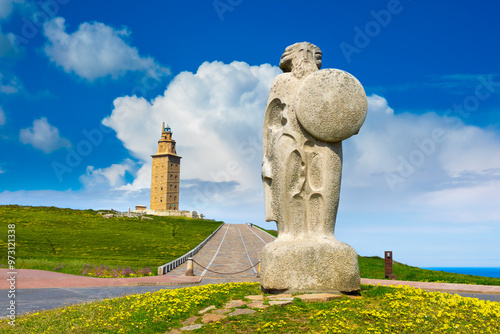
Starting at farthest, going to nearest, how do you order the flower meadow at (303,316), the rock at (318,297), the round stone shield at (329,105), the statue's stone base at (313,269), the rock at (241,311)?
the round stone shield at (329,105) < the statue's stone base at (313,269) < the rock at (318,297) < the rock at (241,311) < the flower meadow at (303,316)

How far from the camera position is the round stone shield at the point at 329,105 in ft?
24.9

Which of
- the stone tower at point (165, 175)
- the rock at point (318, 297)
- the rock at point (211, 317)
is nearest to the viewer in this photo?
the rock at point (211, 317)

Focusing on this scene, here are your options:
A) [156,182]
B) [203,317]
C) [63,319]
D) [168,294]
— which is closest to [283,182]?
[203,317]

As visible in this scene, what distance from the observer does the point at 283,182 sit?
8039mm

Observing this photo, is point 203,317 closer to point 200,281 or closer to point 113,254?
point 200,281

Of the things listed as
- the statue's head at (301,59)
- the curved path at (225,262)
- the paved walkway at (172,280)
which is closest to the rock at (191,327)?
the statue's head at (301,59)

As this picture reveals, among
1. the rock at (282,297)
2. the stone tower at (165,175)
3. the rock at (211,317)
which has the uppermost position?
the stone tower at (165,175)

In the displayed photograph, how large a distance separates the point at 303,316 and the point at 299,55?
5197 millimetres

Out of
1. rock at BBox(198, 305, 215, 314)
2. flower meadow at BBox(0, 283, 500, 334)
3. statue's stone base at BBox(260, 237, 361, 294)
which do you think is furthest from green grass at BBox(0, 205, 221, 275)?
statue's stone base at BBox(260, 237, 361, 294)

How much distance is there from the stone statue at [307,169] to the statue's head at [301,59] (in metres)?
0.02

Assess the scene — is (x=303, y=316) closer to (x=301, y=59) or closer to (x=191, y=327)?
(x=191, y=327)

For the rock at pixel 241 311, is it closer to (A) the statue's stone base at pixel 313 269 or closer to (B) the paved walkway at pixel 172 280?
(A) the statue's stone base at pixel 313 269

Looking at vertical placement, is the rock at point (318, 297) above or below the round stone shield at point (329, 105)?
below

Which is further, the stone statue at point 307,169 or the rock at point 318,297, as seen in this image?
the stone statue at point 307,169
